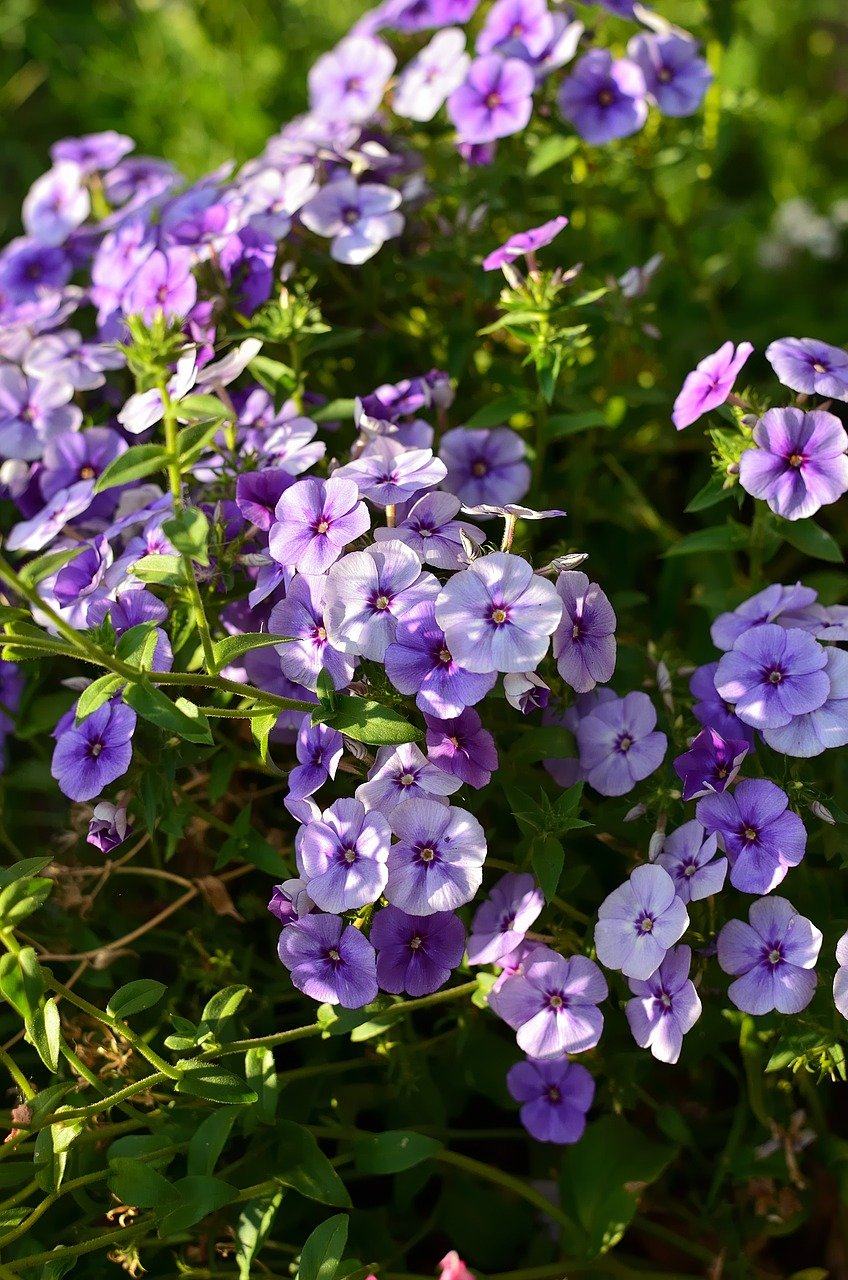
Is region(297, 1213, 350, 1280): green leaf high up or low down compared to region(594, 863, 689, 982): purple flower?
down

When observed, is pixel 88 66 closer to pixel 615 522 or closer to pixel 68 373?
pixel 68 373

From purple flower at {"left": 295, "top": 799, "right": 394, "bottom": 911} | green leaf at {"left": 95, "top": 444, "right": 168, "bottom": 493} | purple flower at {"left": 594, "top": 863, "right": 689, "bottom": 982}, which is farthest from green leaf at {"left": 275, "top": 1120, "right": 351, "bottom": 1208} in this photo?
green leaf at {"left": 95, "top": 444, "right": 168, "bottom": 493}

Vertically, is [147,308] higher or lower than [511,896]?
higher

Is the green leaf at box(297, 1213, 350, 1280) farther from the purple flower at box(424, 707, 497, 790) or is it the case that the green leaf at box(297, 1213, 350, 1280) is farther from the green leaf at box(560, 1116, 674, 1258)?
the purple flower at box(424, 707, 497, 790)

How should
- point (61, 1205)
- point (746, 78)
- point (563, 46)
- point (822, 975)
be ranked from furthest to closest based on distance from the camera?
point (746, 78) → point (563, 46) → point (61, 1205) → point (822, 975)

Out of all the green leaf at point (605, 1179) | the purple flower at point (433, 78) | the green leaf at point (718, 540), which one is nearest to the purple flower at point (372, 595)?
the green leaf at point (718, 540)

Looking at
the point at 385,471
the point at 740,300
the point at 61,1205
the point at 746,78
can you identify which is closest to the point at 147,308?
the point at 385,471

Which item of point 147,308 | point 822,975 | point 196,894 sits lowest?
point 822,975

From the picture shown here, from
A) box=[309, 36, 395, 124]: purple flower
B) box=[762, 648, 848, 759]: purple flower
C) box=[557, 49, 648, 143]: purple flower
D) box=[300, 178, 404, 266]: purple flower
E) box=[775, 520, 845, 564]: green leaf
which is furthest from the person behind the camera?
box=[309, 36, 395, 124]: purple flower
